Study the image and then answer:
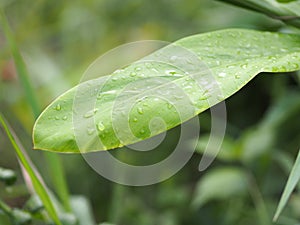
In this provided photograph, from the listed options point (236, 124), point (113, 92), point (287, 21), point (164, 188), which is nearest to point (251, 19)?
point (236, 124)

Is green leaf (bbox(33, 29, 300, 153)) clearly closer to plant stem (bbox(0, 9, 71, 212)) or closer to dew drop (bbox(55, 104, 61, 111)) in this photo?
dew drop (bbox(55, 104, 61, 111))

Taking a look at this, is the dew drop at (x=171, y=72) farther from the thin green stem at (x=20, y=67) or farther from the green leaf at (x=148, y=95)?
the thin green stem at (x=20, y=67)

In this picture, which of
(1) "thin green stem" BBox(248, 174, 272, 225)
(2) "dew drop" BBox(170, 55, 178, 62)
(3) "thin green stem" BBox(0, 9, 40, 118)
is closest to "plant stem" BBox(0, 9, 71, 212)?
(3) "thin green stem" BBox(0, 9, 40, 118)

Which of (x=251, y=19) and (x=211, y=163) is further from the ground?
(x=251, y=19)

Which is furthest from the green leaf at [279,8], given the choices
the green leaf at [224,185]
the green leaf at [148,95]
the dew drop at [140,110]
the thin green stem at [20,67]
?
the green leaf at [224,185]

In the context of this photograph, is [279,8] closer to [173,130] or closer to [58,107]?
[58,107]

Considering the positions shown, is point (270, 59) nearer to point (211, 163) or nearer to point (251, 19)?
point (251, 19)

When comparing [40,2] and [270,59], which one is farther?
[40,2]
